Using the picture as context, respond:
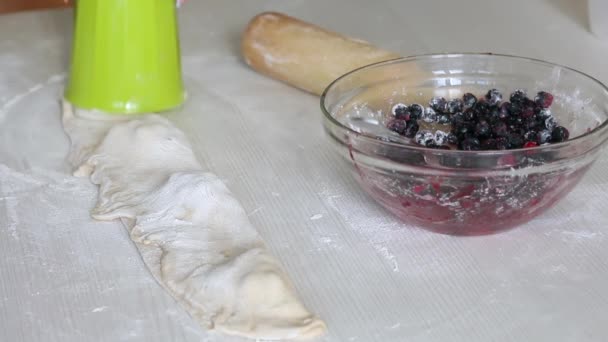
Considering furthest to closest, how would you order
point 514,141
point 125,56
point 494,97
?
point 125,56
point 494,97
point 514,141

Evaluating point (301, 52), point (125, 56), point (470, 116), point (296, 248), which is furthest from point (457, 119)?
point (125, 56)

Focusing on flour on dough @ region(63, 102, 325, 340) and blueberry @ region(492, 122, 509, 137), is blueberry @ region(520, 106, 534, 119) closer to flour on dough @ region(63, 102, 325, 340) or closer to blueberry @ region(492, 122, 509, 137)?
blueberry @ region(492, 122, 509, 137)

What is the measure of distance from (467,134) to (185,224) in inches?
12.4

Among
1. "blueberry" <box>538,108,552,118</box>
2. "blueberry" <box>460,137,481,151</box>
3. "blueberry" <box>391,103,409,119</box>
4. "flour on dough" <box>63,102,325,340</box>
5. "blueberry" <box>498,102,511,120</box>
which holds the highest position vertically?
"blueberry" <box>538,108,552,118</box>

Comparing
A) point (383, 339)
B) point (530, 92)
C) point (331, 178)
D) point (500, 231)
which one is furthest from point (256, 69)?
point (383, 339)

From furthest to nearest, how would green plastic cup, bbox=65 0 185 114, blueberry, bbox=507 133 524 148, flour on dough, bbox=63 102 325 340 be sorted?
green plastic cup, bbox=65 0 185 114
blueberry, bbox=507 133 524 148
flour on dough, bbox=63 102 325 340

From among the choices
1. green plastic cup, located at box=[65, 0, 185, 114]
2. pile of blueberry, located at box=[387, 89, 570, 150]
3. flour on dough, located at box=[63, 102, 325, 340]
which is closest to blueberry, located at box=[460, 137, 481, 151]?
pile of blueberry, located at box=[387, 89, 570, 150]

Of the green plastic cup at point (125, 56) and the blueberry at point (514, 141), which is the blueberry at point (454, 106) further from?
the green plastic cup at point (125, 56)

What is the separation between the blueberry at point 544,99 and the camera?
3.15 ft

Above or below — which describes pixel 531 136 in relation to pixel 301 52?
above

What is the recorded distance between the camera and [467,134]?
0.93 meters

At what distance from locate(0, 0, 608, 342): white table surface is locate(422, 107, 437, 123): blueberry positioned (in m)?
0.11

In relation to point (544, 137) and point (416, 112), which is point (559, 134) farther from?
point (416, 112)

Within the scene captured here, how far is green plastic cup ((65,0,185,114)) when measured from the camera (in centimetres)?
118
